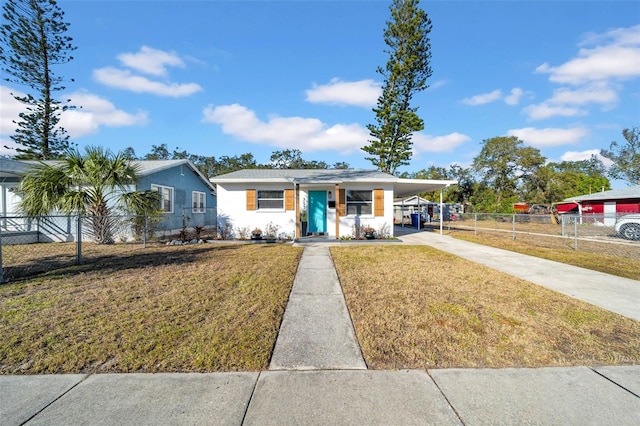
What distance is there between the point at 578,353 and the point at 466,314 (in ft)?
3.96

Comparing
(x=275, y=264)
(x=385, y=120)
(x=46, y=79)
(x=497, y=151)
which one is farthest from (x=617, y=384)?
(x=497, y=151)

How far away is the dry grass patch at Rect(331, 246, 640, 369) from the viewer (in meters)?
2.93

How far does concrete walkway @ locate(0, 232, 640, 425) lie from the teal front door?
10474mm

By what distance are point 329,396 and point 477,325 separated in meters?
2.37

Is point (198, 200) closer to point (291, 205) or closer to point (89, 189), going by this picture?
point (89, 189)

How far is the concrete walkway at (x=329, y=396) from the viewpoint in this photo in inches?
81.4

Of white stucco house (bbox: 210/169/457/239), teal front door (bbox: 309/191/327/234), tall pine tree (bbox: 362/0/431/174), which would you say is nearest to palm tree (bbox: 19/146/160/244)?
white stucco house (bbox: 210/169/457/239)

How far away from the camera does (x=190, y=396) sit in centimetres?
230

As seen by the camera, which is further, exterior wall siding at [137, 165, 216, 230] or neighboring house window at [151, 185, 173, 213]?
neighboring house window at [151, 185, 173, 213]

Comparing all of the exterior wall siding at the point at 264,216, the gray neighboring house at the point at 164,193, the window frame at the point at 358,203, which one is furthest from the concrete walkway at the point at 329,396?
the gray neighboring house at the point at 164,193

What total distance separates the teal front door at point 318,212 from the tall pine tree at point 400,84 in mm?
16520

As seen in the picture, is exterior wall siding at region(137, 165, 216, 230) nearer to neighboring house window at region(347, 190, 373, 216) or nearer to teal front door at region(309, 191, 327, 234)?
teal front door at region(309, 191, 327, 234)

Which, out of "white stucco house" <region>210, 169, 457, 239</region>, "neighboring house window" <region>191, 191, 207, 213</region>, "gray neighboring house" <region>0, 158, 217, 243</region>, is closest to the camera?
"gray neighboring house" <region>0, 158, 217, 243</region>

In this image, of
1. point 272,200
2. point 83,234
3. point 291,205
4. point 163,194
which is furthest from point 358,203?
point 83,234
